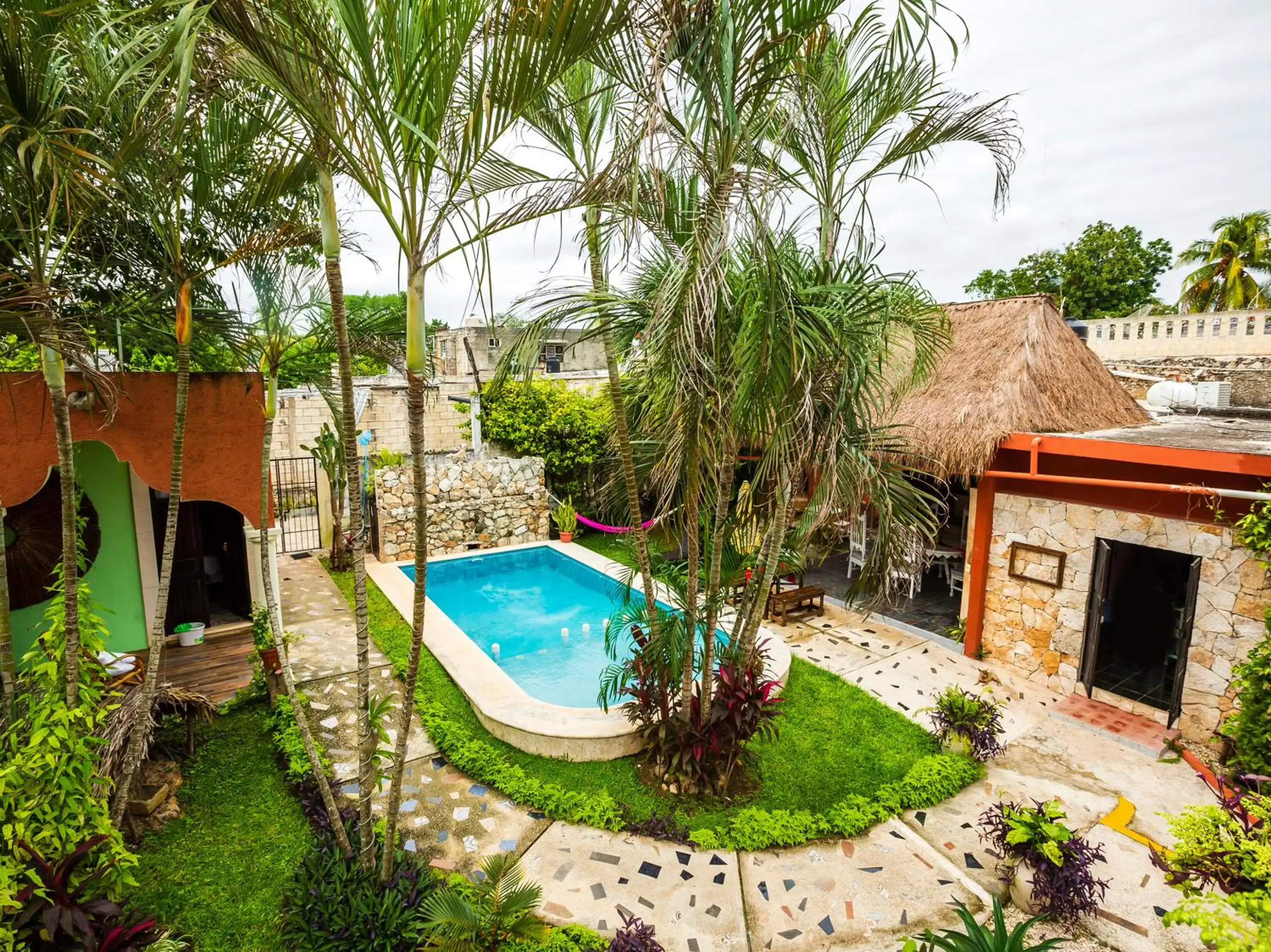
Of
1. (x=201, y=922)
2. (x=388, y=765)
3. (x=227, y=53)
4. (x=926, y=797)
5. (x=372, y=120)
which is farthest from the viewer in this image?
(x=388, y=765)

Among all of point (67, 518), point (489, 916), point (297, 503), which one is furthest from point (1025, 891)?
point (297, 503)

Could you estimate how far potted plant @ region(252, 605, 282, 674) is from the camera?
226 inches

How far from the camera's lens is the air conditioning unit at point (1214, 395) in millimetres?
9758

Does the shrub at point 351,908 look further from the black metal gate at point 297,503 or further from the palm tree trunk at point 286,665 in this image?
the black metal gate at point 297,503

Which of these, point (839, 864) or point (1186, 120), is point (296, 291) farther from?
point (1186, 120)

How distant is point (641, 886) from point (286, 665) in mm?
2620

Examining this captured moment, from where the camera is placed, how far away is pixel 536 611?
10.3 metres

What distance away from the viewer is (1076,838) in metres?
3.79

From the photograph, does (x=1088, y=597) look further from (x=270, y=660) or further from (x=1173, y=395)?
(x=270, y=660)

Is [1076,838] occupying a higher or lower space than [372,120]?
lower

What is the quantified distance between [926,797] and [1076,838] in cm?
113

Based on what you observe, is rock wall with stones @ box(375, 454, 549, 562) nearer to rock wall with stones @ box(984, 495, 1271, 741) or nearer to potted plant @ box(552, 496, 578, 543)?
potted plant @ box(552, 496, 578, 543)

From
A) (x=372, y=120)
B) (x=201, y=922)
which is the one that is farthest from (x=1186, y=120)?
(x=201, y=922)

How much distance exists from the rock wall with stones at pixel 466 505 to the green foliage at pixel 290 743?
5.85 meters
